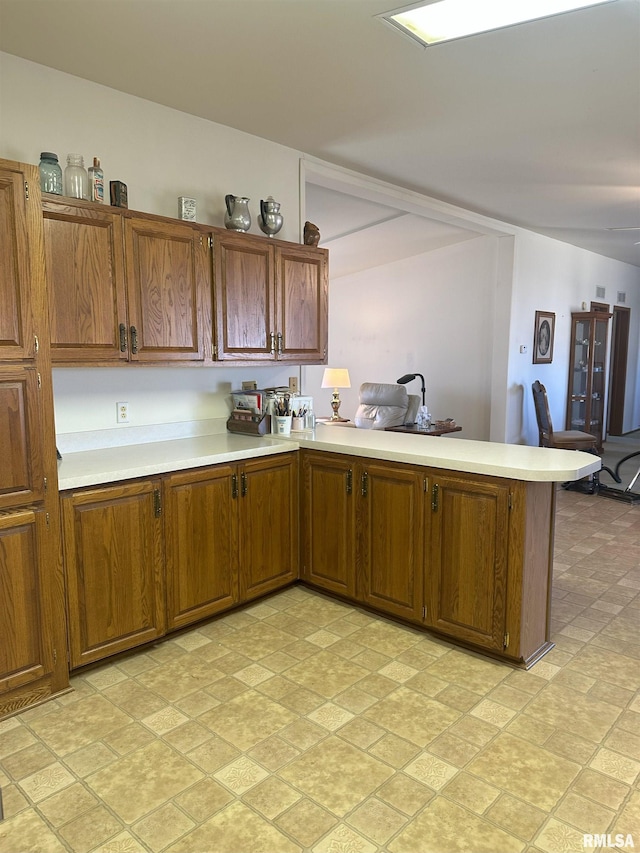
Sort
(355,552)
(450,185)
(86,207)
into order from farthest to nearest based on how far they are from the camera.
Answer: (450,185), (355,552), (86,207)

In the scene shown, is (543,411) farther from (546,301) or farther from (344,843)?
(344,843)

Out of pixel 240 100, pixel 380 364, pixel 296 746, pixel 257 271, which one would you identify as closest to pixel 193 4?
pixel 240 100

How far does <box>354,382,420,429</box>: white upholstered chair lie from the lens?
6.39m

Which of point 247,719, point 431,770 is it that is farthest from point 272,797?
point 431,770

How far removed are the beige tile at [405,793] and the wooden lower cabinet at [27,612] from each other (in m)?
1.39

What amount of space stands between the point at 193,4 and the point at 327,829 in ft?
9.46

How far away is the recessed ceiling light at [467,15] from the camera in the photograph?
2201 mm

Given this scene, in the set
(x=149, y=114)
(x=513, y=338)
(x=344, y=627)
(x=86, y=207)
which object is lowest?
(x=344, y=627)

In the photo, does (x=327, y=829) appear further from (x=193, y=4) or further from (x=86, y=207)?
(x=193, y=4)

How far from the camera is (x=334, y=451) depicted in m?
3.19

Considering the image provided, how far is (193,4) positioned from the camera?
2.26 metres

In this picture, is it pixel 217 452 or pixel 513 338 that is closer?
pixel 217 452

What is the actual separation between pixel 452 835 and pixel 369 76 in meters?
3.08

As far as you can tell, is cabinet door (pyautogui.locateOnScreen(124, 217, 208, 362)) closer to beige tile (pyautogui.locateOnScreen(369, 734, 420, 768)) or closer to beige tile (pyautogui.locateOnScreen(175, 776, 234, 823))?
beige tile (pyautogui.locateOnScreen(175, 776, 234, 823))
